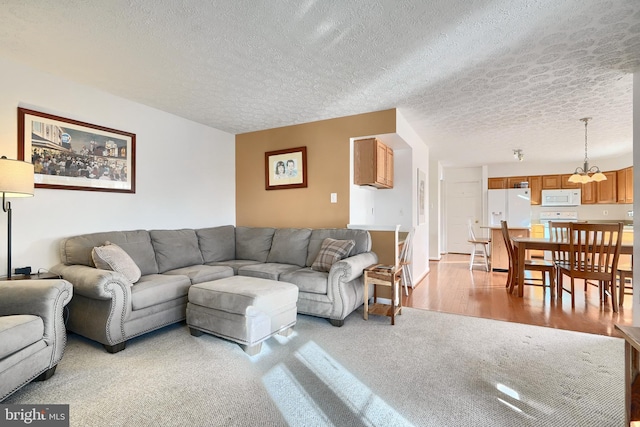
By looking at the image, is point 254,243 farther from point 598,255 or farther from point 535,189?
point 535,189

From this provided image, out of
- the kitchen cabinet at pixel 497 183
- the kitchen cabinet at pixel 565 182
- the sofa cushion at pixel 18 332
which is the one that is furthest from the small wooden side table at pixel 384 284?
the kitchen cabinet at pixel 565 182

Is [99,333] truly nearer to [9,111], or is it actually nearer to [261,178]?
[9,111]

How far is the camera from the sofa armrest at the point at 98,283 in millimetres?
2270

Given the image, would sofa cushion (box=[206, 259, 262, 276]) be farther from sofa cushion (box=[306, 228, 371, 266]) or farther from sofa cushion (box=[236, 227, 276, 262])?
sofa cushion (box=[306, 228, 371, 266])

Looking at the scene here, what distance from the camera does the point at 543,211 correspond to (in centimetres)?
722

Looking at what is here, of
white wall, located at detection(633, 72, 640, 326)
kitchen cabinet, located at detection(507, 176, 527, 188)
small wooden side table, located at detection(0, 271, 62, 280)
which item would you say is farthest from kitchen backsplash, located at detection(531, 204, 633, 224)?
small wooden side table, located at detection(0, 271, 62, 280)

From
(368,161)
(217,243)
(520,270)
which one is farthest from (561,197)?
(217,243)

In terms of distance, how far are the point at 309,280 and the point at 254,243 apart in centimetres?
133

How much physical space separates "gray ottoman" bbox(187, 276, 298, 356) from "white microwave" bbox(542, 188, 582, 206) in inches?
282

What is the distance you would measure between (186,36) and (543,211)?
323 inches

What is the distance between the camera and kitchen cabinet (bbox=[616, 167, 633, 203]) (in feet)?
19.2

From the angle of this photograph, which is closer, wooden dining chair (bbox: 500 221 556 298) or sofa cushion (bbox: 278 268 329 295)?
sofa cushion (bbox: 278 268 329 295)

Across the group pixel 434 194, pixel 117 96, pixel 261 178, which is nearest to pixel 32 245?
pixel 117 96

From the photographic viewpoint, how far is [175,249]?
346cm
